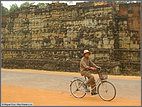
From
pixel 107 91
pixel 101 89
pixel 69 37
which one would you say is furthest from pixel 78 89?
pixel 69 37

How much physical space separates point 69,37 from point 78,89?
10736mm

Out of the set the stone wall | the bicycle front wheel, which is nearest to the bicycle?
the bicycle front wheel

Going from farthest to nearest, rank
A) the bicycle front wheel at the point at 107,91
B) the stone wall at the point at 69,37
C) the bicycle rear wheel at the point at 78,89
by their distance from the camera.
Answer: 1. the stone wall at the point at 69,37
2. the bicycle rear wheel at the point at 78,89
3. the bicycle front wheel at the point at 107,91

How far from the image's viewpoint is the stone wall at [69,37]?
16.0 m

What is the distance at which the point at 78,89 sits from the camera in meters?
7.18

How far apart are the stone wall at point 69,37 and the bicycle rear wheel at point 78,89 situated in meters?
8.29

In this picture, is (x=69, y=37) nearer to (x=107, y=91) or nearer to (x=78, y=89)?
(x=78, y=89)

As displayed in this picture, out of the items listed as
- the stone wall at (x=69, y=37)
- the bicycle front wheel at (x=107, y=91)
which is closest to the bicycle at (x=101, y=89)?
the bicycle front wheel at (x=107, y=91)

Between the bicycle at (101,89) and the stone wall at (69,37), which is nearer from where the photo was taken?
the bicycle at (101,89)

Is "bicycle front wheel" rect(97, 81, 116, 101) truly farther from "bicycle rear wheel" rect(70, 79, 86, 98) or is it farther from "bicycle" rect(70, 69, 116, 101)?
"bicycle rear wheel" rect(70, 79, 86, 98)

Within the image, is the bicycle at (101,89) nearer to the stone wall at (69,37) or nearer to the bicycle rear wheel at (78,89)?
the bicycle rear wheel at (78,89)

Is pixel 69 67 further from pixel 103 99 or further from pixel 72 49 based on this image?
pixel 103 99

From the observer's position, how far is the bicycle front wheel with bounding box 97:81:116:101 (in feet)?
21.1

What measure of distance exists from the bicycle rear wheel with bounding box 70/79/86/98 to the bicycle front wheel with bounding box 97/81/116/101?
2.11ft
